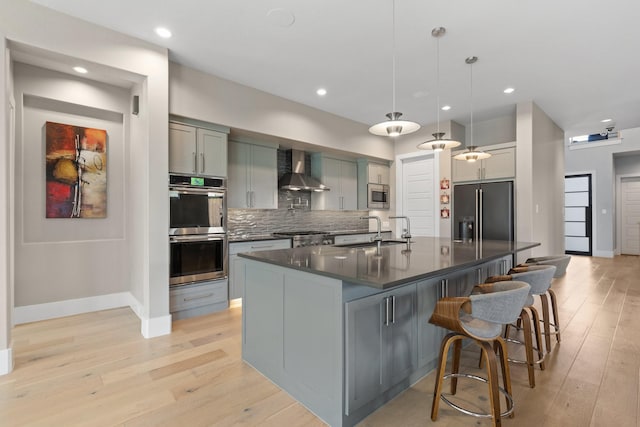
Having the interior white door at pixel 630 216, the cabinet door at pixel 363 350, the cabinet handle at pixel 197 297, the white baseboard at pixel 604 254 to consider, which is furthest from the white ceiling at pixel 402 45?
the interior white door at pixel 630 216

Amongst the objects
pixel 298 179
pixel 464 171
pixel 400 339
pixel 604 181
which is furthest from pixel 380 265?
pixel 604 181

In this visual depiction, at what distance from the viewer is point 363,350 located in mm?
1702

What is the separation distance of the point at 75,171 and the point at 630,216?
12.6 meters

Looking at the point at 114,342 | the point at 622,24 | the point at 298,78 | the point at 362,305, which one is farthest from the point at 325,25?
the point at 114,342

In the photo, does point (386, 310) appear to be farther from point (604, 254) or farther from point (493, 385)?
point (604, 254)

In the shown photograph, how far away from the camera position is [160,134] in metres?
3.10

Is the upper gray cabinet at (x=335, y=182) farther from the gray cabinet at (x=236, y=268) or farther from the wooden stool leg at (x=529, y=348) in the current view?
the wooden stool leg at (x=529, y=348)

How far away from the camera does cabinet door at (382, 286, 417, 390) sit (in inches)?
73.5

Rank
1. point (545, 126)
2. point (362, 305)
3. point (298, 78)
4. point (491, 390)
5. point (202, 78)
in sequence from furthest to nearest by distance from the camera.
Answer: point (545, 126)
point (298, 78)
point (202, 78)
point (362, 305)
point (491, 390)

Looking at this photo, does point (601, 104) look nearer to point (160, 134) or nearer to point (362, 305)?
point (362, 305)

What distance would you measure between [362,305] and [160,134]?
270cm

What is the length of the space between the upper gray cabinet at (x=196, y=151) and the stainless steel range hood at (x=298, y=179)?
1.27m

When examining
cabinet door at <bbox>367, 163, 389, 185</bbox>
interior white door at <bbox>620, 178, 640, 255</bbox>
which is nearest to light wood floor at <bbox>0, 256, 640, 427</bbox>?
cabinet door at <bbox>367, 163, 389, 185</bbox>

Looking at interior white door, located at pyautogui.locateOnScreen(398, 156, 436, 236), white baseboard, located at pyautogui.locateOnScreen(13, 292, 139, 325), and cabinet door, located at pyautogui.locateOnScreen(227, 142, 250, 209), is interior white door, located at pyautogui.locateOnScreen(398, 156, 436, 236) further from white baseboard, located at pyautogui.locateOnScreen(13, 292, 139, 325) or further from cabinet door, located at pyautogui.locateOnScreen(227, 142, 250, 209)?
white baseboard, located at pyautogui.locateOnScreen(13, 292, 139, 325)
